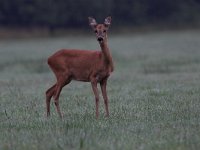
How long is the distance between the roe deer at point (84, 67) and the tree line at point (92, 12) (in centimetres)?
4792

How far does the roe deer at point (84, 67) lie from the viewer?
38.1 ft

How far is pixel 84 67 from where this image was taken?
1202 cm

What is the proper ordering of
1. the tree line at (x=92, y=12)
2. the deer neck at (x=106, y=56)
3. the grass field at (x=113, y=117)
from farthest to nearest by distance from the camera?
the tree line at (x=92, y=12) < the deer neck at (x=106, y=56) < the grass field at (x=113, y=117)

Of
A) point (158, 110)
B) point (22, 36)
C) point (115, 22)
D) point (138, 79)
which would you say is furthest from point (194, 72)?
point (115, 22)

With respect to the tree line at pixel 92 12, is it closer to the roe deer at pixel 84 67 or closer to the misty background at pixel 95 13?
the misty background at pixel 95 13

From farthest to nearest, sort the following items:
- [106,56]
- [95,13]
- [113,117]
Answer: [95,13]
[106,56]
[113,117]

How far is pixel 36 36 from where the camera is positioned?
196 ft

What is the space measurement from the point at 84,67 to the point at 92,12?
50.3 meters

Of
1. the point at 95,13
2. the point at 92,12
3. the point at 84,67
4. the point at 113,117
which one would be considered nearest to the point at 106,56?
the point at 84,67

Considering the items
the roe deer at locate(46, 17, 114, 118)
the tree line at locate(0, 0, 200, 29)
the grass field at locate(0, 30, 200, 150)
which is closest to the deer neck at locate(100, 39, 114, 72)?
the roe deer at locate(46, 17, 114, 118)

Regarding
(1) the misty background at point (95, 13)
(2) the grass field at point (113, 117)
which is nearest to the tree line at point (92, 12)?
(1) the misty background at point (95, 13)

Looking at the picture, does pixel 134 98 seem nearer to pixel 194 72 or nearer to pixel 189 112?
pixel 189 112

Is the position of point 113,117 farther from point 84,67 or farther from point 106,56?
point 84,67

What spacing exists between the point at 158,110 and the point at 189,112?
69cm
